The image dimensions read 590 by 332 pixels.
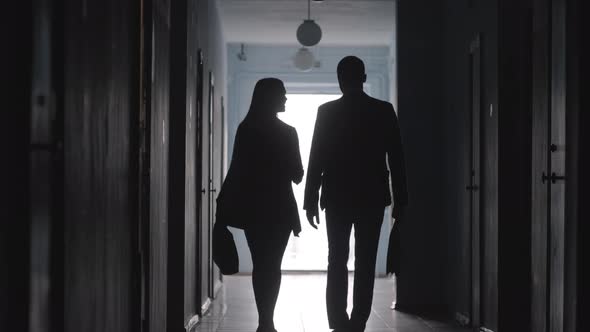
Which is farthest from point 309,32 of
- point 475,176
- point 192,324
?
point 192,324

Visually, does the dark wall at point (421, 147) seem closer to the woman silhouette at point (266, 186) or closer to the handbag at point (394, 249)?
the handbag at point (394, 249)

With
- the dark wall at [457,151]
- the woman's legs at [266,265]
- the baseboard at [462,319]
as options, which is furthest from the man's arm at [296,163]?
the baseboard at [462,319]

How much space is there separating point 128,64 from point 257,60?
863cm

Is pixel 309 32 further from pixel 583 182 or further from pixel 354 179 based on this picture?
pixel 583 182

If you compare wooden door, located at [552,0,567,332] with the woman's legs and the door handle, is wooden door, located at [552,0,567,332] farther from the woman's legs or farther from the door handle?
the woman's legs

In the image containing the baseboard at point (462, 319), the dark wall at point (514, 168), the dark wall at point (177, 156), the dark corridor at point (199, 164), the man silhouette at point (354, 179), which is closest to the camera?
the dark corridor at point (199, 164)

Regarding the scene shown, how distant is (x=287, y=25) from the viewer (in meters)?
9.98

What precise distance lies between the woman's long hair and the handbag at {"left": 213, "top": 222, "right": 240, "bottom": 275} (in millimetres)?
579

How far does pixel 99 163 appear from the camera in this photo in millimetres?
2539

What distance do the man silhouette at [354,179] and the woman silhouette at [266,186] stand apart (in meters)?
0.14

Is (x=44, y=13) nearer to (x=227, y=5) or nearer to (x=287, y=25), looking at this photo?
(x=227, y=5)

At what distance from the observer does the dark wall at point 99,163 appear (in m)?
2.15

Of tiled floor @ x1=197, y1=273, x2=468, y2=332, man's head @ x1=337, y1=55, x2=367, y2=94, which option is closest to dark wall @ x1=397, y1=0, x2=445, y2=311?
tiled floor @ x1=197, y1=273, x2=468, y2=332

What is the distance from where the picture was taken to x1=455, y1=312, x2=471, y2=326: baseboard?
18.2 feet
